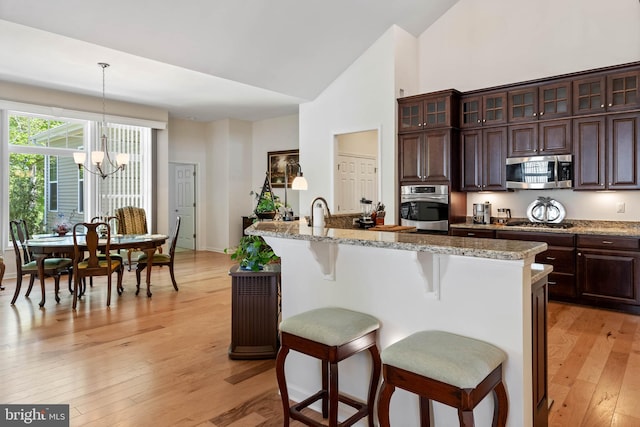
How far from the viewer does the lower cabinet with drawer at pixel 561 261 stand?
4.59 metres

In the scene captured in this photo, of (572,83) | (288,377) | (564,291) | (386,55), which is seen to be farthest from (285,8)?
(564,291)

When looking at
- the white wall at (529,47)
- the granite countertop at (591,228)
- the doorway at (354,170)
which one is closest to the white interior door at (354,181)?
the doorway at (354,170)

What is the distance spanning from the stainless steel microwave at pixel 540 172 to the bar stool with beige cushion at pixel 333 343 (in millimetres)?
3906

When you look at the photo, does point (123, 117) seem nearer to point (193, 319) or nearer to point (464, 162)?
point (193, 319)

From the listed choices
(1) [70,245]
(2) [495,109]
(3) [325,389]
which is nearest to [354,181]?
(2) [495,109]

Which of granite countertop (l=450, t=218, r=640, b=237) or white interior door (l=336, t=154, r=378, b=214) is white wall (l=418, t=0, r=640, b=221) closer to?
granite countertop (l=450, t=218, r=640, b=237)

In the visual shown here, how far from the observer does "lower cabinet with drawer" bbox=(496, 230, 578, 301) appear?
4.59 m

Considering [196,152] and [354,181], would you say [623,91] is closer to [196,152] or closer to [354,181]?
[354,181]

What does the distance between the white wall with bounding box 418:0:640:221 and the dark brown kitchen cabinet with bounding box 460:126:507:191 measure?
1.03ft

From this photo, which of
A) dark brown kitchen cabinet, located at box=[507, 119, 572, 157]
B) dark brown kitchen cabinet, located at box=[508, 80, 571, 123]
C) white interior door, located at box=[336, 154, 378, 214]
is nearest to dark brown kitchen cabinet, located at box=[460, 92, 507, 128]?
dark brown kitchen cabinet, located at box=[508, 80, 571, 123]

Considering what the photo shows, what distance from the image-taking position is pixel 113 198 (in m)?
7.34

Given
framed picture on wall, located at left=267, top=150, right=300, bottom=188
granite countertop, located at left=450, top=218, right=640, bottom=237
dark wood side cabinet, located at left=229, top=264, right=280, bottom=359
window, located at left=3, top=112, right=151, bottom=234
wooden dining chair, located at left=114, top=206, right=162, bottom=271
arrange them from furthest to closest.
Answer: framed picture on wall, located at left=267, top=150, right=300, bottom=188, wooden dining chair, located at left=114, top=206, right=162, bottom=271, window, located at left=3, top=112, right=151, bottom=234, granite countertop, located at left=450, top=218, right=640, bottom=237, dark wood side cabinet, located at left=229, top=264, right=280, bottom=359

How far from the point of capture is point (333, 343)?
5.90ft

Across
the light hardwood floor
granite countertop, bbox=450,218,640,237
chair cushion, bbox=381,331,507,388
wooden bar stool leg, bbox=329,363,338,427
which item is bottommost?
the light hardwood floor
